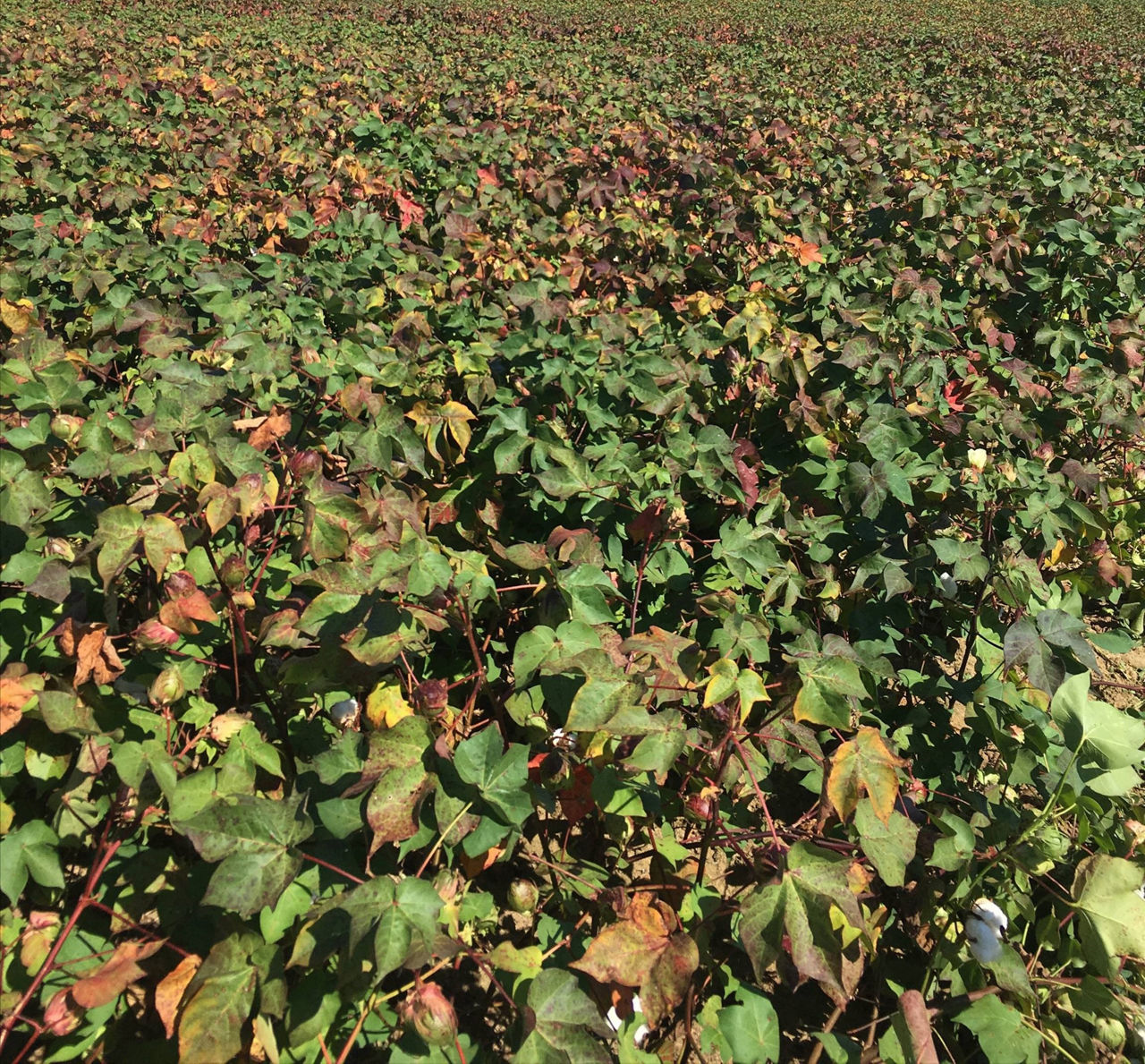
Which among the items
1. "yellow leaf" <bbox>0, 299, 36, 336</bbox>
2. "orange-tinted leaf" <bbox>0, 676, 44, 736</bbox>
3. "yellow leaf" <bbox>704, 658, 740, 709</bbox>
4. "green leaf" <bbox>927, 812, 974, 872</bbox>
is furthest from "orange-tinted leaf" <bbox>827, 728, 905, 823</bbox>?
"yellow leaf" <bbox>0, 299, 36, 336</bbox>

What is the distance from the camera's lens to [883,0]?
68.3 ft

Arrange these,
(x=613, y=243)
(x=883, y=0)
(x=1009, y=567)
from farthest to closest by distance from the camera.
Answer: (x=883, y=0)
(x=613, y=243)
(x=1009, y=567)

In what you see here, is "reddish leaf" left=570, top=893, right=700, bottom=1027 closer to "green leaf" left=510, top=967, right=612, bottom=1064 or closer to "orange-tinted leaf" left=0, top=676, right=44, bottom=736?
"green leaf" left=510, top=967, right=612, bottom=1064

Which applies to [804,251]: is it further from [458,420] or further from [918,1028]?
[918,1028]

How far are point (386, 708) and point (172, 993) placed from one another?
0.55 metres

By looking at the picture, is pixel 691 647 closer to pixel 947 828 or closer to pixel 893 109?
pixel 947 828

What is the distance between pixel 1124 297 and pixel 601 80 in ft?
19.3

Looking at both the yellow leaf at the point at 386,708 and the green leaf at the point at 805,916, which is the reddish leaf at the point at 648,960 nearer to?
the green leaf at the point at 805,916

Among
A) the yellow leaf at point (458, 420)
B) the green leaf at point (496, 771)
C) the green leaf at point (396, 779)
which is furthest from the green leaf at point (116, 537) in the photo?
the yellow leaf at point (458, 420)

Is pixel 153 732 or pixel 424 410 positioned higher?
pixel 424 410

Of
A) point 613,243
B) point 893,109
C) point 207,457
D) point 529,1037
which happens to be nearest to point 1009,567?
point 529,1037

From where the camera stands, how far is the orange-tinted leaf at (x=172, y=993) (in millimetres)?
1239

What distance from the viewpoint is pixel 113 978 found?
1.22 m

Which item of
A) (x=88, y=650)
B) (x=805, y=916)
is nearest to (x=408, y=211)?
(x=88, y=650)
